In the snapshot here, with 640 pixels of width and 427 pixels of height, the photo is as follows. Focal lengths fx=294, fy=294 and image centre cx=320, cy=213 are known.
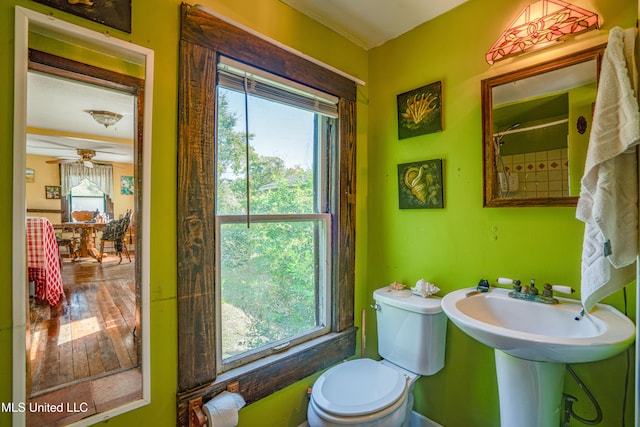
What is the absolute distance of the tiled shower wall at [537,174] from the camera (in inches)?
47.5

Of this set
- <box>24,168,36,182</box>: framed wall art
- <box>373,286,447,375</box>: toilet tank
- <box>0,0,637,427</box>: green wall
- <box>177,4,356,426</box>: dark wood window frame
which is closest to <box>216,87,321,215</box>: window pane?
<box>177,4,356,426</box>: dark wood window frame

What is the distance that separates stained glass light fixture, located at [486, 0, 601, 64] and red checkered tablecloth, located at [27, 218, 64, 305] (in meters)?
1.91

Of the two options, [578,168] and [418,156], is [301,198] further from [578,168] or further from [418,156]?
[578,168]

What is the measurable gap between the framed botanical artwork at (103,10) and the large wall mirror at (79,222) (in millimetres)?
58

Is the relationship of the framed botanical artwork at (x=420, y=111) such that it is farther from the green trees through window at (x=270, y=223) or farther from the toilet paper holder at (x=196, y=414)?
the toilet paper holder at (x=196, y=414)

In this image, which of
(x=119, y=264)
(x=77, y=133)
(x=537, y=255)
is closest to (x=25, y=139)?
(x=77, y=133)

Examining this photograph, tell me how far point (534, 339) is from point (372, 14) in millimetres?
1633

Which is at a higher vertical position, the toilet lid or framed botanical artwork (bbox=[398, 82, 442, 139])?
framed botanical artwork (bbox=[398, 82, 442, 139])

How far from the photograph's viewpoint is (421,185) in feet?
5.36

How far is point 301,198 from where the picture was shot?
1664mm

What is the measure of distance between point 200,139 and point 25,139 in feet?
1.67

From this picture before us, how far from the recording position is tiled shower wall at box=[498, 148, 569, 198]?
1.21 metres

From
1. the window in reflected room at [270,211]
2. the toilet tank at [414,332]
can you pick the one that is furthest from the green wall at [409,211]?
the window in reflected room at [270,211]

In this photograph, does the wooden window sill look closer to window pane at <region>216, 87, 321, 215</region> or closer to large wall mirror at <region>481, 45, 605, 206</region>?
window pane at <region>216, 87, 321, 215</region>
